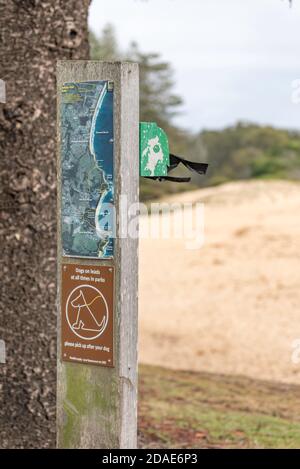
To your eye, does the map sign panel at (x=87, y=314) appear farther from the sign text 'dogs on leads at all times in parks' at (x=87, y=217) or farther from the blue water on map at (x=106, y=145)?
the blue water on map at (x=106, y=145)

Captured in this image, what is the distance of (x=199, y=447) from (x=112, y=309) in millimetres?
2976

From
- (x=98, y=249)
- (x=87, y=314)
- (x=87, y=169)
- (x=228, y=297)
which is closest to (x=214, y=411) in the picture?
(x=87, y=314)

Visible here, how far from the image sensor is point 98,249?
12.1 ft

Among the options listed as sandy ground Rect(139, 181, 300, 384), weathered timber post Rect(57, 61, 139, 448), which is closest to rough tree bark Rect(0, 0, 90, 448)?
weathered timber post Rect(57, 61, 139, 448)

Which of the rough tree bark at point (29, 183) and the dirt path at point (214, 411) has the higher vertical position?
the rough tree bark at point (29, 183)

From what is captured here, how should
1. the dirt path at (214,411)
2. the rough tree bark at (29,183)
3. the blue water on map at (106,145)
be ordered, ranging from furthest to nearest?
the dirt path at (214,411), the rough tree bark at (29,183), the blue water on map at (106,145)

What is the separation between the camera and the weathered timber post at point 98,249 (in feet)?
11.9

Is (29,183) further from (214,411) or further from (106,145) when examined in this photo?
(214,411)

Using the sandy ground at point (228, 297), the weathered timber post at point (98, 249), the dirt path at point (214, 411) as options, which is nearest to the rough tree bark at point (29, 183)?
the weathered timber post at point (98, 249)

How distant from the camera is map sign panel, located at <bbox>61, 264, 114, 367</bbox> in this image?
3701 mm

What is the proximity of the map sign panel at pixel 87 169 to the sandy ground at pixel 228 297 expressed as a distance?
6.55m

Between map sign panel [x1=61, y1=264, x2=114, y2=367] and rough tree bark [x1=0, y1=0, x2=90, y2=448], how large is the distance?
142 cm

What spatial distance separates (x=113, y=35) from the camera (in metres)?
34.6
